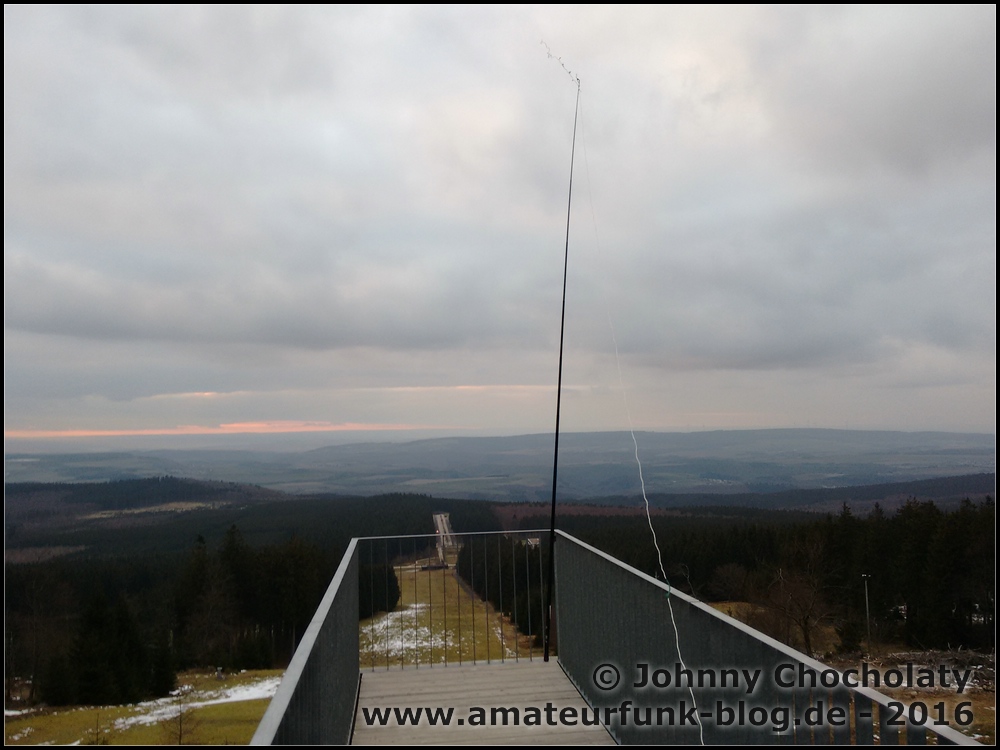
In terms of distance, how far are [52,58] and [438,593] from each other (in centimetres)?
2630

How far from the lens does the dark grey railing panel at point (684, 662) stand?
1.73m

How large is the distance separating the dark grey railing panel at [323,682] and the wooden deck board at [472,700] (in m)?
0.23

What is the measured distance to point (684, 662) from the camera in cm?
265

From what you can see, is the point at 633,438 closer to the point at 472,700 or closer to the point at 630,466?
the point at 472,700

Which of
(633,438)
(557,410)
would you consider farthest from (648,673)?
(557,410)

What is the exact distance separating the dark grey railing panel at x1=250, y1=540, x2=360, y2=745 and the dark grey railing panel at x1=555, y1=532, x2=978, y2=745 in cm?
141

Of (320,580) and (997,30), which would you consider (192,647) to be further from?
(997,30)

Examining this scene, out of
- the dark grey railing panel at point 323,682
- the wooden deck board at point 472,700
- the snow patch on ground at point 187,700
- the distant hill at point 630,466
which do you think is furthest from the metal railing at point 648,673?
the snow patch on ground at point 187,700

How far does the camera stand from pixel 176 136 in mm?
12781

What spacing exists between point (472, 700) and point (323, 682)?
1.97 m

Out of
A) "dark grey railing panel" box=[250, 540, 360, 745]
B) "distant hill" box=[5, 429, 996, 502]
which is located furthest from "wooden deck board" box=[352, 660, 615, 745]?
"distant hill" box=[5, 429, 996, 502]

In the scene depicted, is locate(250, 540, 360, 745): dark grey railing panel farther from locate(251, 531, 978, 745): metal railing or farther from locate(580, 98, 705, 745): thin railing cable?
locate(580, 98, 705, 745): thin railing cable

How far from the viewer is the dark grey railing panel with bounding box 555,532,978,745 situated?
5.66 feet

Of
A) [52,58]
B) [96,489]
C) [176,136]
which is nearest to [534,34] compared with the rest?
[52,58]
